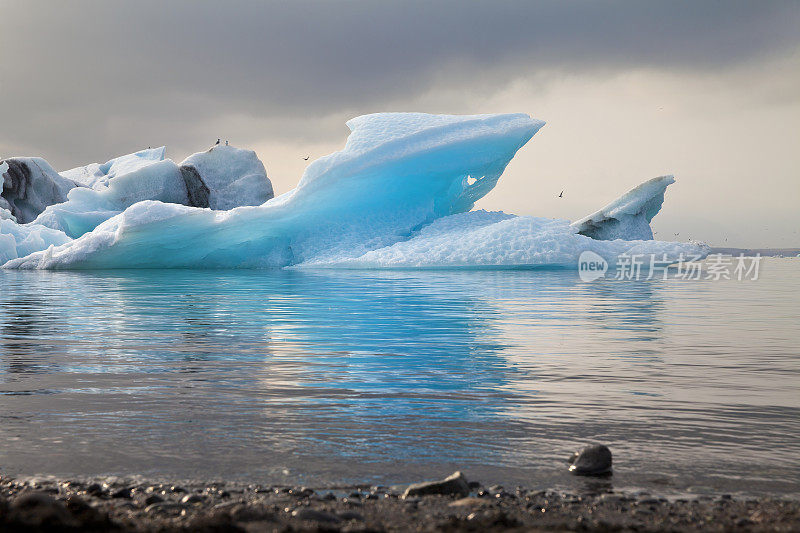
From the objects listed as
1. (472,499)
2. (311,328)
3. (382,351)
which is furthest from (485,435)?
(311,328)

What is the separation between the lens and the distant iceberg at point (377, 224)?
1978 centimetres

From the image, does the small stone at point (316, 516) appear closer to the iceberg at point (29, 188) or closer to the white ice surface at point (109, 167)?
the iceberg at point (29, 188)

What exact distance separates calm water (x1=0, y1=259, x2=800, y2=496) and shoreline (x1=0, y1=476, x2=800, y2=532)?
6.3 inches

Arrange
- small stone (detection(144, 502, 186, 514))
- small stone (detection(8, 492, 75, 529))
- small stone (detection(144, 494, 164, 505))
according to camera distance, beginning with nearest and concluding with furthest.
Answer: small stone (detection(8, 492, 75, 529)) < small stone (detection(144, 502, 186, 514)) < small stone (detection(144, 494, 164, 505))

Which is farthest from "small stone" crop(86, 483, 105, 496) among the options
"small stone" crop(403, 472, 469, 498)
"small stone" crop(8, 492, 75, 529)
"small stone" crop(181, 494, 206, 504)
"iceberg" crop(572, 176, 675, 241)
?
"iceberg" crop(572, 176, 675, 241)

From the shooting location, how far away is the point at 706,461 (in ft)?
9.55

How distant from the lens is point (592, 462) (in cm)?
Result: 276

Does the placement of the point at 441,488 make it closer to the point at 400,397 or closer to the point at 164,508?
the point at 164,508

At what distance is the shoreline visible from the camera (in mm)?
1956

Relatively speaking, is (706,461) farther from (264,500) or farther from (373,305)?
(373,305)

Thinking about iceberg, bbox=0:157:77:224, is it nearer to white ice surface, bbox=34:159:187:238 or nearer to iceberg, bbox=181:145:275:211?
white ice surface, bbox=34:159:187:238

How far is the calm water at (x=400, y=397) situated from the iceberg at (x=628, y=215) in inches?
764

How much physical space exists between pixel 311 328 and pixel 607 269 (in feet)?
54.0

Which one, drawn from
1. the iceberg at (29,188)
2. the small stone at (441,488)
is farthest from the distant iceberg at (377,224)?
the small stone at (441,488)
